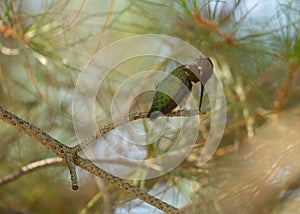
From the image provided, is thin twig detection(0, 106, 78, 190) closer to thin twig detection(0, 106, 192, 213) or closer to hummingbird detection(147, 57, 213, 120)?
thin twig detection(0, 106, 192, 213)

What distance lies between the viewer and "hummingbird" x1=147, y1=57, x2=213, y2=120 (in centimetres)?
83

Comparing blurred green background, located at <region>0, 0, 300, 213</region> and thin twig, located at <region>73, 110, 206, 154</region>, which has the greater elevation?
blurred green background, located at <region>0, 0, 300, 213</region>

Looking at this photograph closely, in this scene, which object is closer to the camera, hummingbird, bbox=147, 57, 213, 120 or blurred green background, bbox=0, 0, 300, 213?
hummingbird, bbox=147, 57, 213, 120

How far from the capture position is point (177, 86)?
34.4 inches

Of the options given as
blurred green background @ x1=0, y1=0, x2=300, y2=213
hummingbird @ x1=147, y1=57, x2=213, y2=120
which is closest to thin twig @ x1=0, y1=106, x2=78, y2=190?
hummingbird @ x1=147, y1=57, x2=213, y2=120

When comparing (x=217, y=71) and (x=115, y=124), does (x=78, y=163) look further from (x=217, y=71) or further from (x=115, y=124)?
(x=217, y=71)

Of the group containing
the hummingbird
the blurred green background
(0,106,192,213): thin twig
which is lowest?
(0,106,192,213): thin twig

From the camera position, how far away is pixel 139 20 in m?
1.31

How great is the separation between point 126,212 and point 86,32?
14.2 inches

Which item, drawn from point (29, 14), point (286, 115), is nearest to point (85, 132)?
point (29, 14)

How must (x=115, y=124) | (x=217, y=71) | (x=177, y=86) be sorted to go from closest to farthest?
(x=115, y=124)
(x=177, y=86)
(x=217, y=71)

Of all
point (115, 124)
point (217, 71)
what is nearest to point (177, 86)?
point (115, 124)

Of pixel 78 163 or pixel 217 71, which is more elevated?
pixel 217 71

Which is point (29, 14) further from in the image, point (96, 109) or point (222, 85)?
point (222, 85)
